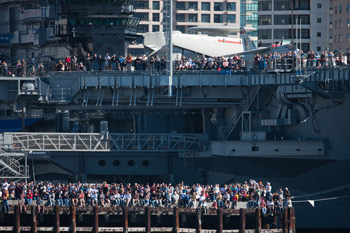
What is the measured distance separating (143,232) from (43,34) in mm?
28224

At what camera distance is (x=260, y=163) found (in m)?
64.2

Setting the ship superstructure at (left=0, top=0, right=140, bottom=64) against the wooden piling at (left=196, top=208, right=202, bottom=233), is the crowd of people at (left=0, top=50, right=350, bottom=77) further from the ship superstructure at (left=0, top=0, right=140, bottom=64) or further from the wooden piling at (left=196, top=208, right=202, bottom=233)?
the wooden piling at (left=196, top=208, right=202, bottom=233)

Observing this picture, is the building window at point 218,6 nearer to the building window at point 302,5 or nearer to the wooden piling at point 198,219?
the building window at point 302,5

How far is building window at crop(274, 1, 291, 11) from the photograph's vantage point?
5522 inches

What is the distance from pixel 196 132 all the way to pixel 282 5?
71.8m

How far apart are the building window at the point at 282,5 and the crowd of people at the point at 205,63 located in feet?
227

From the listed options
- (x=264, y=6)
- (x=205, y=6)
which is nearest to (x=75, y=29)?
(x=205, y=6)

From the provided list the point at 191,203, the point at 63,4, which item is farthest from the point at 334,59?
the point at 63,4

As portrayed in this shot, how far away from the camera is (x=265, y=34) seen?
142 m

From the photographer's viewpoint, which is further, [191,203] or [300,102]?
[300,102]

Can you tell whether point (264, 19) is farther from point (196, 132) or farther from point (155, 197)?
point (155, 197)

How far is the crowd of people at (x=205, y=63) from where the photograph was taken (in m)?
63.2

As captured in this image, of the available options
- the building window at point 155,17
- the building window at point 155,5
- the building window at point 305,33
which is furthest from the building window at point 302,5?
the building window at point 155,17

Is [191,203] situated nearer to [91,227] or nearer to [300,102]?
[91,227]
